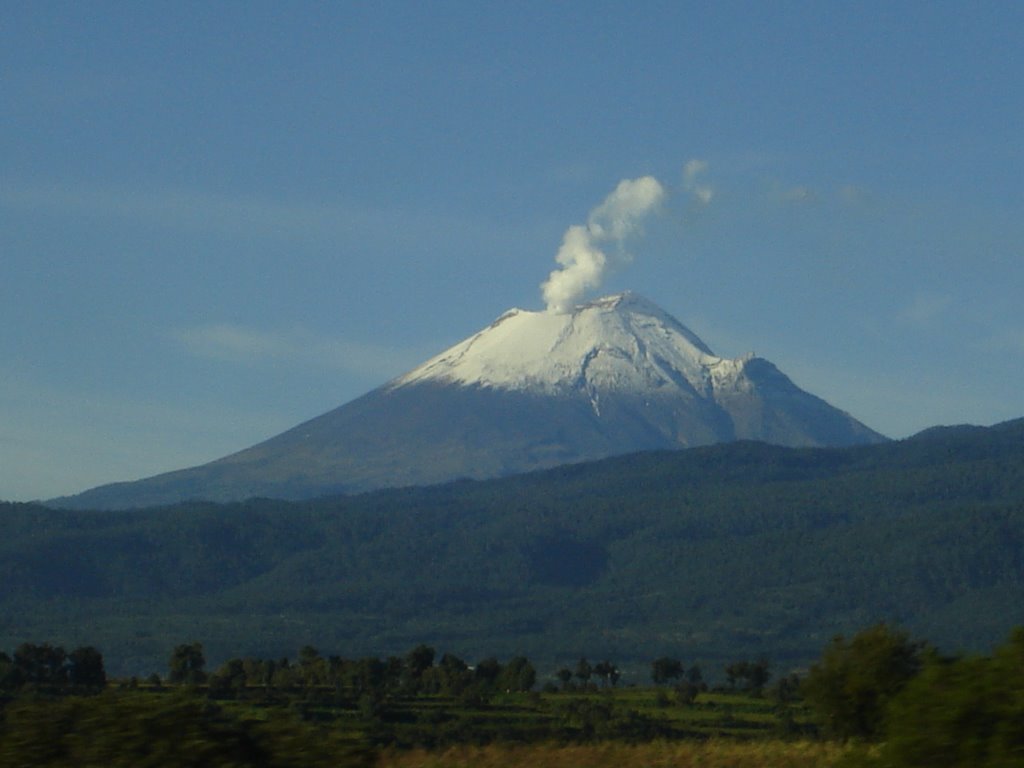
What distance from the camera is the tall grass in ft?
77.9

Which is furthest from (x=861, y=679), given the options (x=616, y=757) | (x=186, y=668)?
(x=186, y=668)

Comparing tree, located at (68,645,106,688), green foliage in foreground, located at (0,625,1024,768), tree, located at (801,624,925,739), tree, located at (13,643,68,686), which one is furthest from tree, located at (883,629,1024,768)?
tree, located at (68,645,106,688)

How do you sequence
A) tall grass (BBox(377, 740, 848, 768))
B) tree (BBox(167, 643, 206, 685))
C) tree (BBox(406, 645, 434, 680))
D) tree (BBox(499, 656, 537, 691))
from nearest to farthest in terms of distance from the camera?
tall grass (BBox(377, 740, 848, 768)) → tree (BBox(167, 643, 206, 685)) → tree (BBox(406, 645, 434, 680)) → tree (BBox(499, 656, 537, 691))

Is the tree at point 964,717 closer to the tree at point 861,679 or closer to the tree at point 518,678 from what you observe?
the tree at point 861,679

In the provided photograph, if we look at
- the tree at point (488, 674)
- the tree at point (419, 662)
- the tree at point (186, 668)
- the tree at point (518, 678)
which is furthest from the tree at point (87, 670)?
the tree at point (518, 678)

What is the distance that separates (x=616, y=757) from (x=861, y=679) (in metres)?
6.78

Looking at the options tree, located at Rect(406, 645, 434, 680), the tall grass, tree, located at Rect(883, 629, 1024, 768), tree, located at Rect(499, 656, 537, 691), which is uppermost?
tree, located at Rect(406, 645, 434, 680)

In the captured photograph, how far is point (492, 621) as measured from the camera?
182500 millimetres

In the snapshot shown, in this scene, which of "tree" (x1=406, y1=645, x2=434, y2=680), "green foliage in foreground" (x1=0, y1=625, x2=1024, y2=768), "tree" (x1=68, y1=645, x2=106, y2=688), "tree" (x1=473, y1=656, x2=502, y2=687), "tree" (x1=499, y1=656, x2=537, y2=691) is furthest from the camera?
"tree" (x1=473, y1=656, x2=502, y2=687)

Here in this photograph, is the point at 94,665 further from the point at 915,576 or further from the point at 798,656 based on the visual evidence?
the point at 915,576

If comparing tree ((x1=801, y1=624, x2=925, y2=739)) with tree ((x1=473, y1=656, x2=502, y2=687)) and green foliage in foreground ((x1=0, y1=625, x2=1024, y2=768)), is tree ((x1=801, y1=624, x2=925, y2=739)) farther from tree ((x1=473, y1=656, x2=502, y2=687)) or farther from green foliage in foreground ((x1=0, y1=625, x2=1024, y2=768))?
tree ((x1=473, y1=656, x2=502, y2=687))

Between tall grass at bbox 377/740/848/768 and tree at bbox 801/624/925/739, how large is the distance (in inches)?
61.1

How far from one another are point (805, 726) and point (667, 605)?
475 ft

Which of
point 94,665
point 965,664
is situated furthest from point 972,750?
point 94,665
